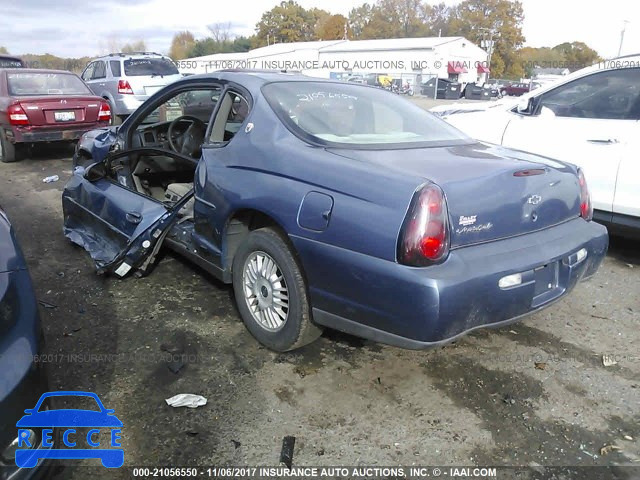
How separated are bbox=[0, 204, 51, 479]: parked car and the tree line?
82670 millimetres

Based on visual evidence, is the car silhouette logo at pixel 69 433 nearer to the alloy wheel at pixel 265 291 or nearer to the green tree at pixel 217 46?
the alloy wheel at pixel 265 291

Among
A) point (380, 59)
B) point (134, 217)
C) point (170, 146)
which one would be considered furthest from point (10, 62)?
point (380, 59)

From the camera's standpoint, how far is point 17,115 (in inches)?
324

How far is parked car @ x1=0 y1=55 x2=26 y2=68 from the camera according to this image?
50.6 feet

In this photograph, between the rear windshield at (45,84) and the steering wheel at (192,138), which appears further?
the rear windshield at (45,84)

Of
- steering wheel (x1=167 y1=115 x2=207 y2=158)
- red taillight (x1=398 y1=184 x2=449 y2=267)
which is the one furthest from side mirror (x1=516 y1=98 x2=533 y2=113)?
red taillight (x1=398 y1=184 x2=449 y2=267)

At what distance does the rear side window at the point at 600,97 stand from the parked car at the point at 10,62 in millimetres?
15621

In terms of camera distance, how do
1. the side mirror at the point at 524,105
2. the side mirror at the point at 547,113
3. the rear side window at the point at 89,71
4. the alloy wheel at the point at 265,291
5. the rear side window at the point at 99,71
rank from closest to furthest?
the alloy wheel at the point at 265,291 → the side mirror at the point at 547,113 → the side mirror at the point at 524,105 → the rear side window at the point at 99,71 → the rear side window at the point at 89,71

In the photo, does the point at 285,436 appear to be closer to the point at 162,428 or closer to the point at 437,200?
the point at 162,428

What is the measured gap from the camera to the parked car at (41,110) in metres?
8.32

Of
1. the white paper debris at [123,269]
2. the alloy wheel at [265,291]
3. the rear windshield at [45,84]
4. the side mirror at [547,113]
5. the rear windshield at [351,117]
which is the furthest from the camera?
the rear windshield at [45,84]

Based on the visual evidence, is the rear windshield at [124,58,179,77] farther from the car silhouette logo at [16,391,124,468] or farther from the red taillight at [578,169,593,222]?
the red taillight at [578,169,593,222]

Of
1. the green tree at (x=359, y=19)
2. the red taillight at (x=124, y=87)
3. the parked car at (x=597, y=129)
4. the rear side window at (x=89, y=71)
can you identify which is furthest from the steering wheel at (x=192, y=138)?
the green tree at (x=359, y=19)

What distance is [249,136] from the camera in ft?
10.3
